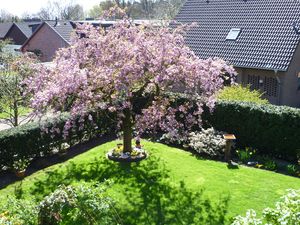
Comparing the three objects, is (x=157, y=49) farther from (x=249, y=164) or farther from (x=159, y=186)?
(x=249, y=164)

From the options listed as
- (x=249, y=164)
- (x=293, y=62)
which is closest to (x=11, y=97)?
(x=249, y=164)

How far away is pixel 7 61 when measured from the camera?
57.6ft

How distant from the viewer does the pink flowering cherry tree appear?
10.7 m

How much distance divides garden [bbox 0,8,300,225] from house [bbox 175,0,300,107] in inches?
283

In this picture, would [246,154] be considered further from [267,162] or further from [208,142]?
[208,142]

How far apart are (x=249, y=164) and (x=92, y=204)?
319 inches

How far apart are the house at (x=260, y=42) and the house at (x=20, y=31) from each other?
123 feet

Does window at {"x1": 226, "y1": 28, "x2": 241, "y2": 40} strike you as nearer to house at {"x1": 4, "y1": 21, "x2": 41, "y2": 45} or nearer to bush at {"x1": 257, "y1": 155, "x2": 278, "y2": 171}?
bush at {"x1": 257, "y1": 155, "x2": 278, "y2": 171}

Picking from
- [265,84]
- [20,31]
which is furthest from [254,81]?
[20,31]

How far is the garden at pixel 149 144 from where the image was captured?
395 inches

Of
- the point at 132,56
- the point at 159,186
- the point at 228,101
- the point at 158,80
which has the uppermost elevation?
the point at 132,56

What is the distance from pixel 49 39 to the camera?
4322 cm

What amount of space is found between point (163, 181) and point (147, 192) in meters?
0.89

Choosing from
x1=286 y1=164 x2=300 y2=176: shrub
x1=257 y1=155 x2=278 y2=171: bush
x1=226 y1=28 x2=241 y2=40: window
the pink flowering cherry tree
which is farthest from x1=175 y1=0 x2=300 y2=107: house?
the pink flowering cherry tree
